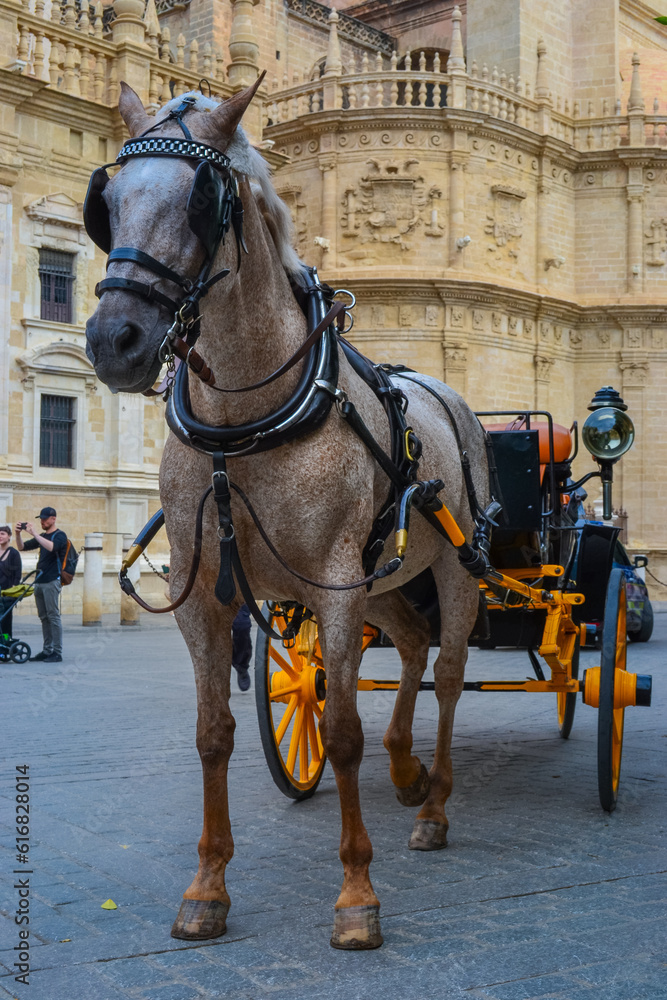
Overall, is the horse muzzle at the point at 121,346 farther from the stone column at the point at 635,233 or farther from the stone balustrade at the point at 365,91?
the stone column at the point at 635,233

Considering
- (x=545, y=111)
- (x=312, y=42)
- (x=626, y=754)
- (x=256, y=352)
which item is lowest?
(x=626, y=754)

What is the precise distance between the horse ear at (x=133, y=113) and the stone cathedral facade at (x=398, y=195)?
Result: 16360 mm

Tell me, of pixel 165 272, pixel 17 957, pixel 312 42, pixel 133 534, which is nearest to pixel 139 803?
pixel 17 957

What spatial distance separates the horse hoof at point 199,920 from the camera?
3.45 metres

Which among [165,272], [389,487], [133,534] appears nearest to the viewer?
[165,272]

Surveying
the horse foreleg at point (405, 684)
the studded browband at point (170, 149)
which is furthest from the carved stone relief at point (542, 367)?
the studded browband at point (170, 149)

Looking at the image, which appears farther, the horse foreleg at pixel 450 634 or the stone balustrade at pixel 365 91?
the stone balustrade at pixel 365 91

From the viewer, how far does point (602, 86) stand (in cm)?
3388

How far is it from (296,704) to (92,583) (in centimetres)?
1275

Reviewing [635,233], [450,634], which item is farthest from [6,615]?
[635,233]

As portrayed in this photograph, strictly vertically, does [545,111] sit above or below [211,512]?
above

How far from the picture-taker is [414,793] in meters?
5.18

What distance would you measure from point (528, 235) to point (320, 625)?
29498 mm

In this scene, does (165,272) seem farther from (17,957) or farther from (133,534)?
(133,534)
